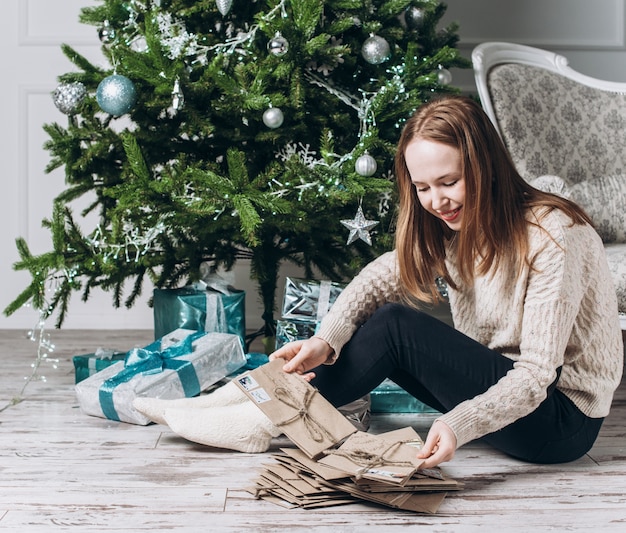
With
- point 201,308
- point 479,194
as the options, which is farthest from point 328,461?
point 201,308

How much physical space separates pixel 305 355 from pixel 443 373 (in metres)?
0.25

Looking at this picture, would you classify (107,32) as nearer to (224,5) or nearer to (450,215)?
(224,5)

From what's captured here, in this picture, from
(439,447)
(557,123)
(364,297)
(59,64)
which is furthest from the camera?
(59,64)

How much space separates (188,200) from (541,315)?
996 millimetres

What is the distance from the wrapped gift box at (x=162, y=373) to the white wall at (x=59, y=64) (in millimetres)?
1026

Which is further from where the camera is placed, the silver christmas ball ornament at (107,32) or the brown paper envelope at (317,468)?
the silver christmas ball ornament at (107,32)

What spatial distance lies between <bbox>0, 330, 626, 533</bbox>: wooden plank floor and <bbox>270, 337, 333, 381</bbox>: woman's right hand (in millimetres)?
212

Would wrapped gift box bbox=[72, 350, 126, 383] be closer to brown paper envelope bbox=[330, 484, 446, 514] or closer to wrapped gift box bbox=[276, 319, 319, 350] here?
wrapped gift box bbox=[276, 319, 319, 350]

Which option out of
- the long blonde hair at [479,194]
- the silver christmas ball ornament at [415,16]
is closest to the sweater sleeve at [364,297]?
the long blonde hair at [479,194]

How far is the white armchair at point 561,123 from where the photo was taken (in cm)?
219

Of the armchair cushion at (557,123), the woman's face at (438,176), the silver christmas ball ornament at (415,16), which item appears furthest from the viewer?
the armchair cushion at (557,123)

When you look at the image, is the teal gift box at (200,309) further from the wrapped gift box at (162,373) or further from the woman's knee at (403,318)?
the woman's knee at (403,318)

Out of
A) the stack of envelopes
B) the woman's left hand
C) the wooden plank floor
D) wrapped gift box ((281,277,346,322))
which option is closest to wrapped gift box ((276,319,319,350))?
wrapped gift box ((281,277,346,322))

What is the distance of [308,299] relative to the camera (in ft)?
Answer: 6.91
